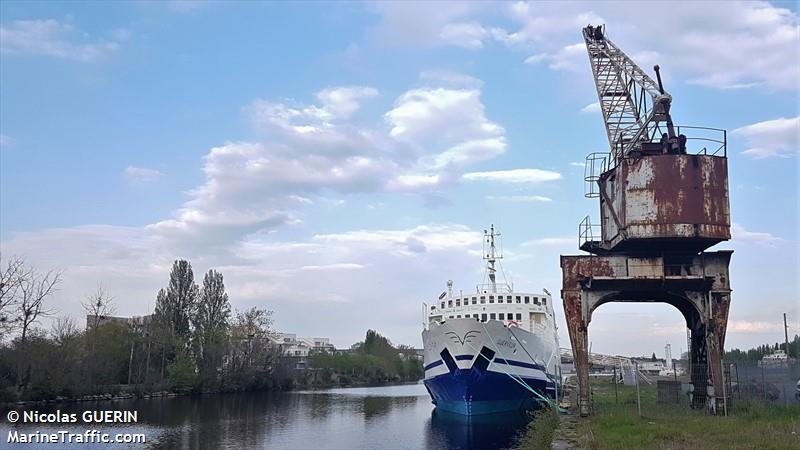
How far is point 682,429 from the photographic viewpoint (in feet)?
64.6

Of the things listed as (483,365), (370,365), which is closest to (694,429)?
(483,365)

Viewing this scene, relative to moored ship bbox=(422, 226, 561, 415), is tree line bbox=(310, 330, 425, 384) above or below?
below

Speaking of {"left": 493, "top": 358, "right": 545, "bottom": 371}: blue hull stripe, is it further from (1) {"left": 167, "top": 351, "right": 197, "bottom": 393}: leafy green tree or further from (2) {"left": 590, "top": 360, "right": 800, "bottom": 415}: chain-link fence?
(1) {"left": 167, "top": 351, "right": 197, "bottom": 393}: leafy green tree

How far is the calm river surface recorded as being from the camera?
1237 inches

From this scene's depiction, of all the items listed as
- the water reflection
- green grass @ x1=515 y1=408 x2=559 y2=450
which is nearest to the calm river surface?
the water reflection

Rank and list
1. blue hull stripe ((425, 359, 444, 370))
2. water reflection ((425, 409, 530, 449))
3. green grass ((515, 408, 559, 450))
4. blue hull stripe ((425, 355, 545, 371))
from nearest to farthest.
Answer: green grass ((515, 408, 559, 450))
water reflection ((425, 409, 530, 449))
blue hull stripe ((425, 355, 545, 371))
blue hull stripe ((425, 359, 444, 370))

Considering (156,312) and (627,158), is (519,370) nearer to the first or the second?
(627,158)

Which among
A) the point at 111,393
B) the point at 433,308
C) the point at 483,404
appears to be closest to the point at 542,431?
the point at 483,404

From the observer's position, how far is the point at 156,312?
7494 cm

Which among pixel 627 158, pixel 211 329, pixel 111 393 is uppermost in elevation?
pixel 627 158

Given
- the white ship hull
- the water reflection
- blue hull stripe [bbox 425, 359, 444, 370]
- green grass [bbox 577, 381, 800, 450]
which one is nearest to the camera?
green grass [bbox 577, 381, 800, 450]

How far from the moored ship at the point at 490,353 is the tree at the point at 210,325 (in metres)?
36.3

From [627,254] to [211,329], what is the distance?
2396 inches

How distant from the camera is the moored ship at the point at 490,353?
3772cm
